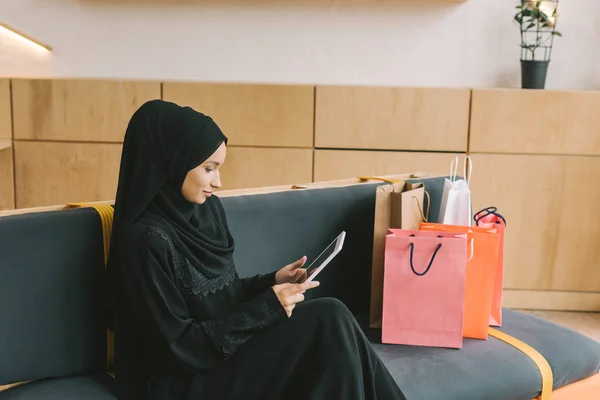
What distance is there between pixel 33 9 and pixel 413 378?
11.0 ft

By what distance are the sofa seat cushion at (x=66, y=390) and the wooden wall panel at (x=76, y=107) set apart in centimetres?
218

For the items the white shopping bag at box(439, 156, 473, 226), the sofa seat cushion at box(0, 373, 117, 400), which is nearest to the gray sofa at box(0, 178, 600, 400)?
the sofa seat cushion at box(0, 373, 117, 400)

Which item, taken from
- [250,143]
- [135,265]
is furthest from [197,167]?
[250,143]

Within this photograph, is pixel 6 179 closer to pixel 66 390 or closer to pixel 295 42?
pixel 295 42

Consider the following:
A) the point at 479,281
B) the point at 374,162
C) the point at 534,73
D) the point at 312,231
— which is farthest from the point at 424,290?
the point at 534,73

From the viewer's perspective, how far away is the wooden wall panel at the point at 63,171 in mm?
3830

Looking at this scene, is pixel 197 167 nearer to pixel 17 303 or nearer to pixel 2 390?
pixel 17 303

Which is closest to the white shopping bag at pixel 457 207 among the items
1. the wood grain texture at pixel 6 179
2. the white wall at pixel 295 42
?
the white wall at pixel 295 42

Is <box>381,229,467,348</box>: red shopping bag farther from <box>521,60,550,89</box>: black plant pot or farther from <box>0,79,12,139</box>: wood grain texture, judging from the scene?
<box>0,79,12,139</box>: wood grain texture

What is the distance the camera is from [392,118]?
12.6 ft

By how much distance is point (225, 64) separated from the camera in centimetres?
425

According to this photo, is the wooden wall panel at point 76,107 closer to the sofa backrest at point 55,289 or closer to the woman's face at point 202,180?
the sofa backrest at point 55,289

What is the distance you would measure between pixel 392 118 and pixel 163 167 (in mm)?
2314

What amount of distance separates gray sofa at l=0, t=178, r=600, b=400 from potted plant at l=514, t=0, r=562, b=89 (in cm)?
186
